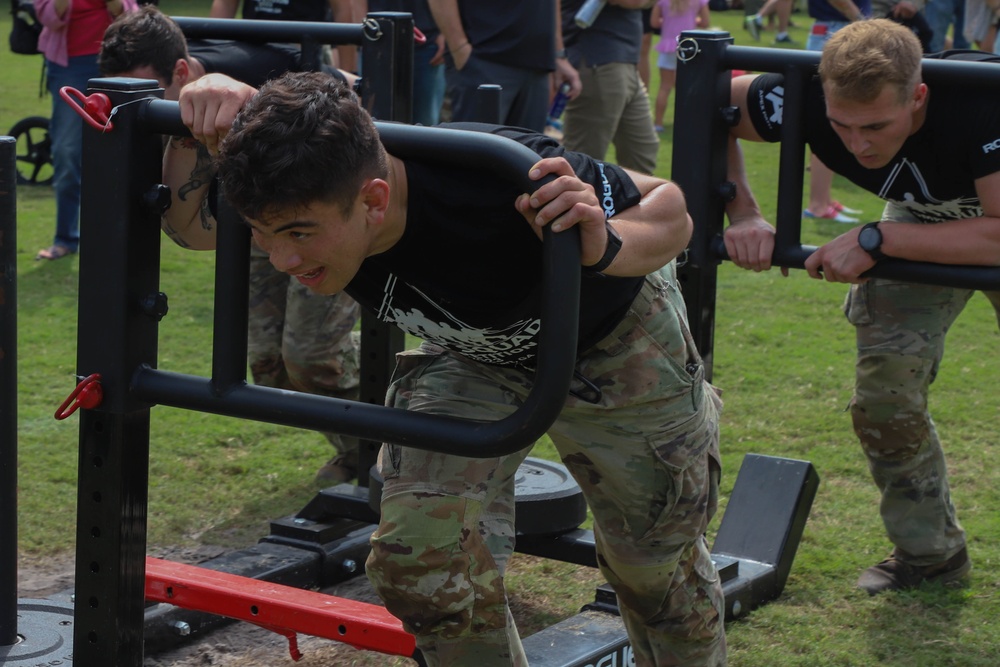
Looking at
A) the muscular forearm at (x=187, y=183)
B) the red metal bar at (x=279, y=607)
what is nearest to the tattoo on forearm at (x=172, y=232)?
the muscular forearm at (x=187, y=183)

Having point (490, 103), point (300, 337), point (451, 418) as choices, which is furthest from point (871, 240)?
point (300, 337)

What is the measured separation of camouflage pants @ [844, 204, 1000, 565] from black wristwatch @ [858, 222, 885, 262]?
2.28 ft

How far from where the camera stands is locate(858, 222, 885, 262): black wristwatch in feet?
9.95

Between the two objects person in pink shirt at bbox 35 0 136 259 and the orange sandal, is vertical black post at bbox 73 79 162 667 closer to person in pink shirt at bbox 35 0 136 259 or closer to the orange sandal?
person in pink shirt at bbox 35 0 136 259

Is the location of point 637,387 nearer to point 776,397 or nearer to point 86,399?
point 86,399

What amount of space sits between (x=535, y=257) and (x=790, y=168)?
104 cm

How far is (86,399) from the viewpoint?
2.42 meters

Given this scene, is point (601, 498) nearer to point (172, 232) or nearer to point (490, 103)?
point (172, 232)

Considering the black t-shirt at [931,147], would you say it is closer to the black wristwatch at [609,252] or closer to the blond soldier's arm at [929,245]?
the blond soldier's arm at [929,245]

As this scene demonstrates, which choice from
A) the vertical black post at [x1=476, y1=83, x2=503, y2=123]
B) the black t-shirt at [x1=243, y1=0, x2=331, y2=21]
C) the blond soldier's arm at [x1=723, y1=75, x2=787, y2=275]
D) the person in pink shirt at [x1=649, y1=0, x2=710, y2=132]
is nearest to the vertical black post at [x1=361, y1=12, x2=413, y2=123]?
the vertical black post at [x1=476, y1=83, x2=503, y2=123]

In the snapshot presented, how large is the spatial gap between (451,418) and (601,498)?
0.73 m

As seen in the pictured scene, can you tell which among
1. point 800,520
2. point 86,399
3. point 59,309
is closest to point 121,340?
point 86,399

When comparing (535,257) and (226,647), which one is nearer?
(535,257)

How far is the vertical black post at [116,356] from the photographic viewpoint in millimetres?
2375
